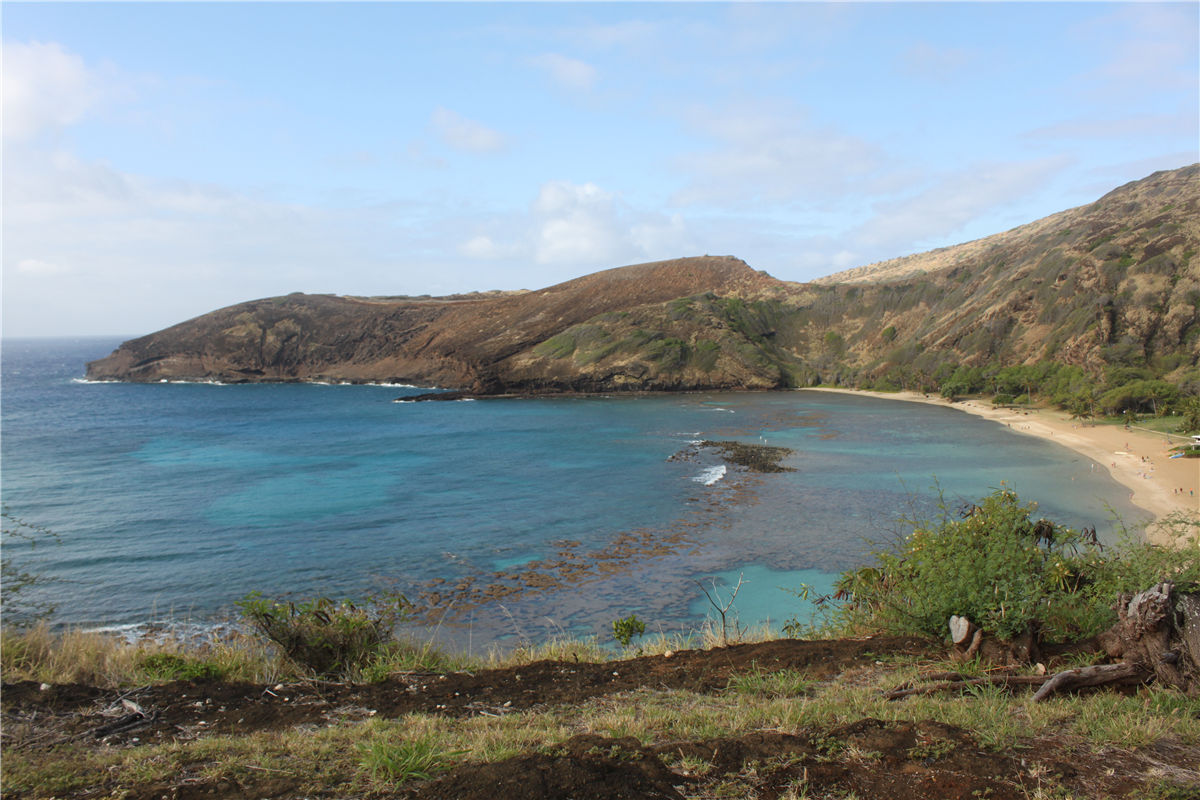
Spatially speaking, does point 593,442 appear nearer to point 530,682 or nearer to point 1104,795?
point 530,682

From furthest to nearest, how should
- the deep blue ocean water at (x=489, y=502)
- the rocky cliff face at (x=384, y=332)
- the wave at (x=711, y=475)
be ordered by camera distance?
1. the rocky cliff face at (x=384, y=332)
2. the wave at (x=711, y=475)
3. the deep blue ocean water at (x=489, y=502)

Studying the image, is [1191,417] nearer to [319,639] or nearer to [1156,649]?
[1156,649]

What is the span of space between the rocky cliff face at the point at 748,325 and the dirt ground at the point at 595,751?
63.7 m

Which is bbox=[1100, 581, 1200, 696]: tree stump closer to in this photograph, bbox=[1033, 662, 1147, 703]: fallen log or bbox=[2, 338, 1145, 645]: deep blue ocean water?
bbox=[1033, 662, 1147, 703]: fallen log

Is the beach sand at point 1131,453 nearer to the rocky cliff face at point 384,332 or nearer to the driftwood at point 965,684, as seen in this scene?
the driftwood at point 965,684

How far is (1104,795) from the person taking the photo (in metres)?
4.25

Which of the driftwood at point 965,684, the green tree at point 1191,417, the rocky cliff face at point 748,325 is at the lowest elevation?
the green tree at point 1191,417

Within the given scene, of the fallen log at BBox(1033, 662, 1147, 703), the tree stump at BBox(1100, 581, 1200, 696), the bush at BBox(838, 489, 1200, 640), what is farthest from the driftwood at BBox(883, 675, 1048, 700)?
the tree stump at BBox(1100, 581, 1200, 696)

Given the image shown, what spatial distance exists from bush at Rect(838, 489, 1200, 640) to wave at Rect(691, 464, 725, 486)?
24186 millimetres

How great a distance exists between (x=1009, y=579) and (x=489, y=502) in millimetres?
24994

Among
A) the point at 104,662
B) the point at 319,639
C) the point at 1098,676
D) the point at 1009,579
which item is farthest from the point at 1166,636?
the point at 104,662

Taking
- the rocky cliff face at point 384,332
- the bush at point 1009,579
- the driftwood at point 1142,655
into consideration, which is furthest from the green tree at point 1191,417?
the rocky cliff face at point 384,332

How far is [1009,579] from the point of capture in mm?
7062

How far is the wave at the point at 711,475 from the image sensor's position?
3324 cm
